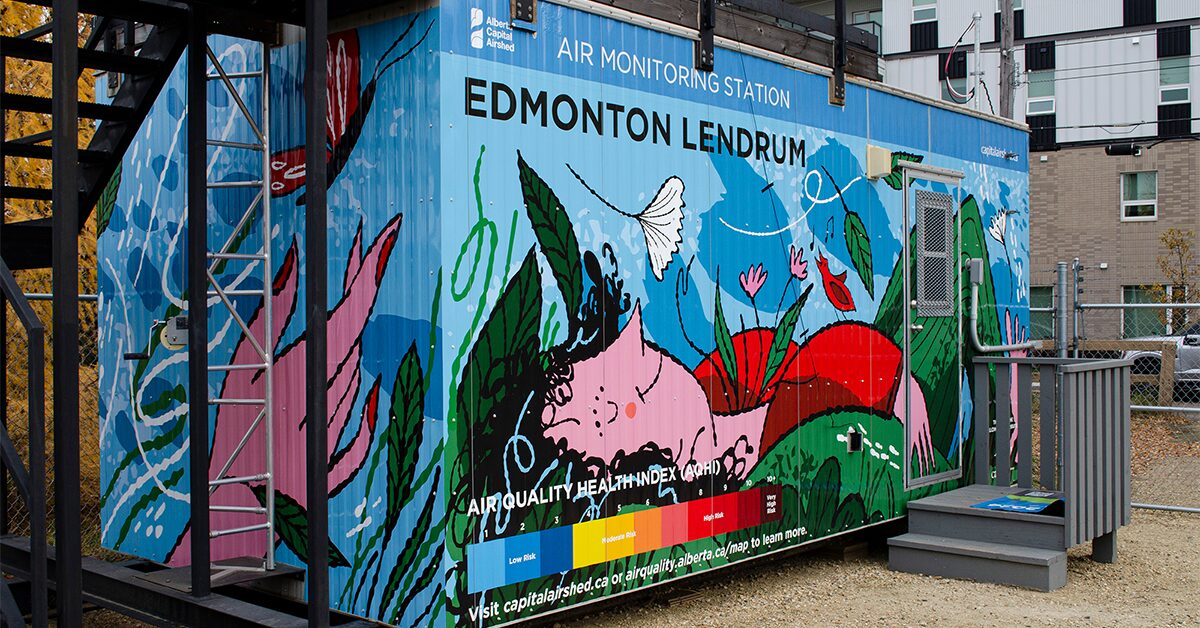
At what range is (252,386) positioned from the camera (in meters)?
5.93

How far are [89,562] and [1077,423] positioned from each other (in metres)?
6.16

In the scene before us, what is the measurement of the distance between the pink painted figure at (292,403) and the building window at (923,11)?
2815 centimetres

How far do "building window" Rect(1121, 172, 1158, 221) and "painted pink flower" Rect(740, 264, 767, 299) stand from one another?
2459 cm

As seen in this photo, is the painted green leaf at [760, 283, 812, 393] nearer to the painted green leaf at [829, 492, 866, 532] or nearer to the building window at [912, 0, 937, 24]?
the painted green leaf at [829, 492, 866, 532]

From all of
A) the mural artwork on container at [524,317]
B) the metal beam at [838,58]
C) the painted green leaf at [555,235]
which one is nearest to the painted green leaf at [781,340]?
the mural artwork on container at [524,317]

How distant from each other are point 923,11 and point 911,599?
26.7 meters

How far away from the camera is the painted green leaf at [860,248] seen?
7754 millimetres

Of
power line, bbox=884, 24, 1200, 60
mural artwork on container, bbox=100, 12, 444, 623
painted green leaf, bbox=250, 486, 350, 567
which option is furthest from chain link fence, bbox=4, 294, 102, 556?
power line, bbox=884, 24, 1200, 60

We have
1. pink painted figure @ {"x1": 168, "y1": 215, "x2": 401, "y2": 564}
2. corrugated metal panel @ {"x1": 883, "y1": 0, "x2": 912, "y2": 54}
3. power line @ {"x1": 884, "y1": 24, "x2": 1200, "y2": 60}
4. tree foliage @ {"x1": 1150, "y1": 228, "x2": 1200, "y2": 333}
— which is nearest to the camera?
pink painted figure @ {"x1": 168, "y1": 215, "x2": 401, "y2": 564}

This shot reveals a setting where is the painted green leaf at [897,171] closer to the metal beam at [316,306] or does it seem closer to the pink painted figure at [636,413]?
the pink painted figure at [636,413]

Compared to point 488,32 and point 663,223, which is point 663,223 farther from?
point 488,32

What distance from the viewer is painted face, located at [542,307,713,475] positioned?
571 cm

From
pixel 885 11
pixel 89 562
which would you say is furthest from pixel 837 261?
pixel 885 11

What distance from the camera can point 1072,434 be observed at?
293 inches
